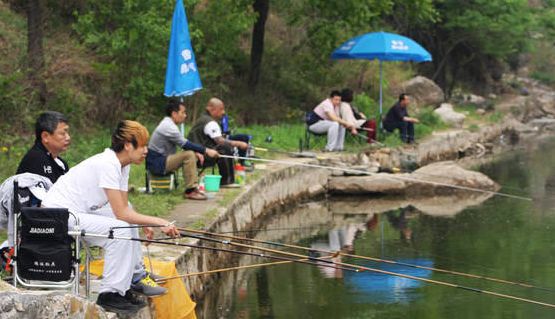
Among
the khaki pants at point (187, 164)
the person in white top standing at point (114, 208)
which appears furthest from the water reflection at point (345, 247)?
the person in white top standing at point (114, 208)

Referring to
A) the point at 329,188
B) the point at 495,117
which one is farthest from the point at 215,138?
the point at 495,117

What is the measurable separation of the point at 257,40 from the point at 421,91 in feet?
21.0

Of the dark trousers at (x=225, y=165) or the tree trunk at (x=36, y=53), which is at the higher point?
the tree trunk at (x=36, y=53)

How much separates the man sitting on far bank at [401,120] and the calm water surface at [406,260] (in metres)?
3.06

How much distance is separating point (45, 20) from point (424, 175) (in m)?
8.26

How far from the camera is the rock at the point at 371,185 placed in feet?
52.3

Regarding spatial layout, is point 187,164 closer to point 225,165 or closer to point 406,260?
point 225,165

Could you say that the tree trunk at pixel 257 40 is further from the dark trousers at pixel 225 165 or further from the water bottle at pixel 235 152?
the dark trousers at pixel 225 165

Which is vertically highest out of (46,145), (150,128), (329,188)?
(46,145)

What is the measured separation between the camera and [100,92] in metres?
18.0

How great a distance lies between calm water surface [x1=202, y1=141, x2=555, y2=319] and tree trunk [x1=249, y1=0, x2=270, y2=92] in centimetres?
605

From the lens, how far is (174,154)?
11.4 m

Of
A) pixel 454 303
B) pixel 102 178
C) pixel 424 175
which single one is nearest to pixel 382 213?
pixel 424 175

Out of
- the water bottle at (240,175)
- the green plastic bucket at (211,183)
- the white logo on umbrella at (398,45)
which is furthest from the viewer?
the white logo on umbrella at (398,45)
